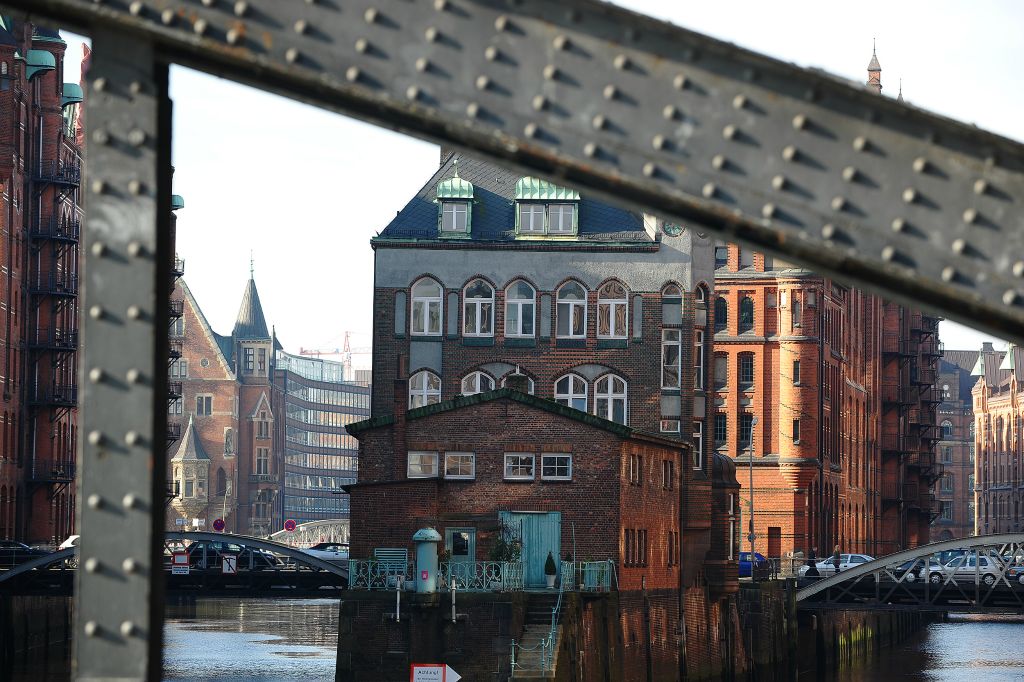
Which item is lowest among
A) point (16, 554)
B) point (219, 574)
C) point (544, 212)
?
point (219, 574)

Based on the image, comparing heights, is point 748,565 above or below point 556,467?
below

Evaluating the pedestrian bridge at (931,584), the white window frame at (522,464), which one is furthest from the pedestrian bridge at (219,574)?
the pedestrian bridge at (931,584)

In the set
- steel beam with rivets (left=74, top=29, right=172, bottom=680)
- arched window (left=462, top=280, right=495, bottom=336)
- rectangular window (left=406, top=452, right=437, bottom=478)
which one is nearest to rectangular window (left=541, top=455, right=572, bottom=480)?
rectangular window (left=406, top=452, right=437, bottom=478)

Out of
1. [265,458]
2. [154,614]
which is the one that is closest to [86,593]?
[154,614]

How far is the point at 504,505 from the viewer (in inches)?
1806

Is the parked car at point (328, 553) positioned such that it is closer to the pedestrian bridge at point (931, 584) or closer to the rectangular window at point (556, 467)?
the pedestrian bridge at point (931, 584)

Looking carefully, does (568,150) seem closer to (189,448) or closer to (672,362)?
(672,362)

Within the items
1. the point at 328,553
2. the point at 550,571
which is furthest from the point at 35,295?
the point at 550,571

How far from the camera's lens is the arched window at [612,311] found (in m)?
57.2

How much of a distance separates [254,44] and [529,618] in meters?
38.0

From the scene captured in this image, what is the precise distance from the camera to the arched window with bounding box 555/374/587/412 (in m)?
57.4

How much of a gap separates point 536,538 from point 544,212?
15.2m

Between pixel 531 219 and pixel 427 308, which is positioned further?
pixel 531 219

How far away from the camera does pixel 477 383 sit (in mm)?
57562
